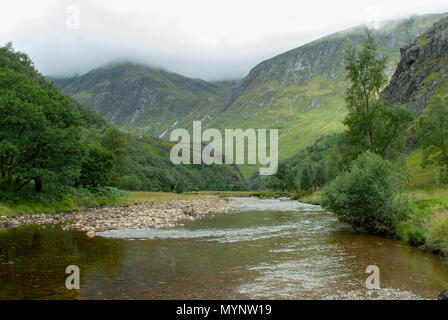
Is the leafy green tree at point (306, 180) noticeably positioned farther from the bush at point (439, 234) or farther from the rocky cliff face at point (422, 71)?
the bush at point (439, 234)

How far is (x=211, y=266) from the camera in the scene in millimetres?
15594

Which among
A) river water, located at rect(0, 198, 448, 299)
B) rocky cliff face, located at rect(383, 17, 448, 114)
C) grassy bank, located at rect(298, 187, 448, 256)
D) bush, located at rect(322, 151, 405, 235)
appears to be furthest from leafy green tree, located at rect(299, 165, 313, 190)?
river water, located at rect(0, 198, 448, 299)

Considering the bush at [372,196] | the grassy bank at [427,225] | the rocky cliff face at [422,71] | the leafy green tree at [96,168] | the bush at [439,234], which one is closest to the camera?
the bush at [439,234]

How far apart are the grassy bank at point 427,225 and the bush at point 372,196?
1190 millimetres

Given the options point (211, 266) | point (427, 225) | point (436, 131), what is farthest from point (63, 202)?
point (436, 131)

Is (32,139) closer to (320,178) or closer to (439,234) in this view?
(439,234)

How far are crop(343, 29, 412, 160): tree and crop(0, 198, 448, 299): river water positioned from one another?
18.8 meters

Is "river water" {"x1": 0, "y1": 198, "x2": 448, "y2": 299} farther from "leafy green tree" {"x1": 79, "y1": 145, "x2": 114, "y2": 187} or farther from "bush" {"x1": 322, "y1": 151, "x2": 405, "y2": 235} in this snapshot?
"leafy green tree" {"x1": 79, "y1": 145, "x2": 114, "y2": 187}

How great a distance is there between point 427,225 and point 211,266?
14062 mm


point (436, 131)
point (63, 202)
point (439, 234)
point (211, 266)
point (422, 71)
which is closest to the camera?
point (211, 266)

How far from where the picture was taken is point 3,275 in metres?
12.8

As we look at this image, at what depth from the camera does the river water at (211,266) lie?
38.0 ft

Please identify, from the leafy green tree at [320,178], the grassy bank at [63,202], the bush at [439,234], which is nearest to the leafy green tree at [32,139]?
the grassy bank at [63,202]

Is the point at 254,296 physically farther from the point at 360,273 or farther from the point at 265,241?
the point at 265,241
